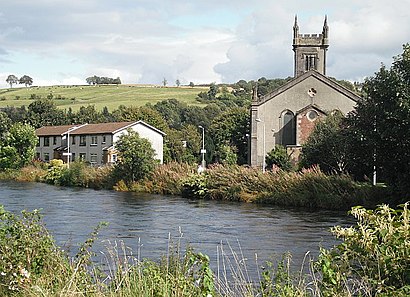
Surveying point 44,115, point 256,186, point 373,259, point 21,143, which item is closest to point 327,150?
point 256,186

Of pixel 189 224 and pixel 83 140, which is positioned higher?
pixel 83 140

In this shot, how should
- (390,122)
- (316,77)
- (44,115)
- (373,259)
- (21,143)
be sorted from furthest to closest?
(44,115) → (21,143) → (316,77) → (390,122) → (373,259)

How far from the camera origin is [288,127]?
71.8 meters

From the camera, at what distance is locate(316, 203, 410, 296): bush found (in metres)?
7.75

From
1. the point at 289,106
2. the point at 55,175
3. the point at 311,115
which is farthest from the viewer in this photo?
the point at 289,106

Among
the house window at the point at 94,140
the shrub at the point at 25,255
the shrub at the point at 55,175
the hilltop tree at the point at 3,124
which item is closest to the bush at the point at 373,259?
the shrub at the point at 25,255

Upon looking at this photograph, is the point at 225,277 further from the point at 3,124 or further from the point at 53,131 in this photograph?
the point at 53,131

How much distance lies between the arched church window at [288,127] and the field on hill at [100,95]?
211ft

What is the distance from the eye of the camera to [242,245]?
2038 centimetres

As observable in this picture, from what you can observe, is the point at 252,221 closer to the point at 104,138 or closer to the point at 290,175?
the point at 290,175

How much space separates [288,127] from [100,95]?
279ft

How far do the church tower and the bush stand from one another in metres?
75.6

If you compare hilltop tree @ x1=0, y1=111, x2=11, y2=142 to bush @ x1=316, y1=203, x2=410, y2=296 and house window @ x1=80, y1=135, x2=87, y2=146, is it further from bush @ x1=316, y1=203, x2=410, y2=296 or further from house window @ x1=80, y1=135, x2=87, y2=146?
bush @ x1=316, y1=203, x2=410, y2=296

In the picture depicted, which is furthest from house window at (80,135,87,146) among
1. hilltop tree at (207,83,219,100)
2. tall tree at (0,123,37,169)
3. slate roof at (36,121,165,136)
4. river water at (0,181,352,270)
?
hilltop tree at (207,83,219,100)
